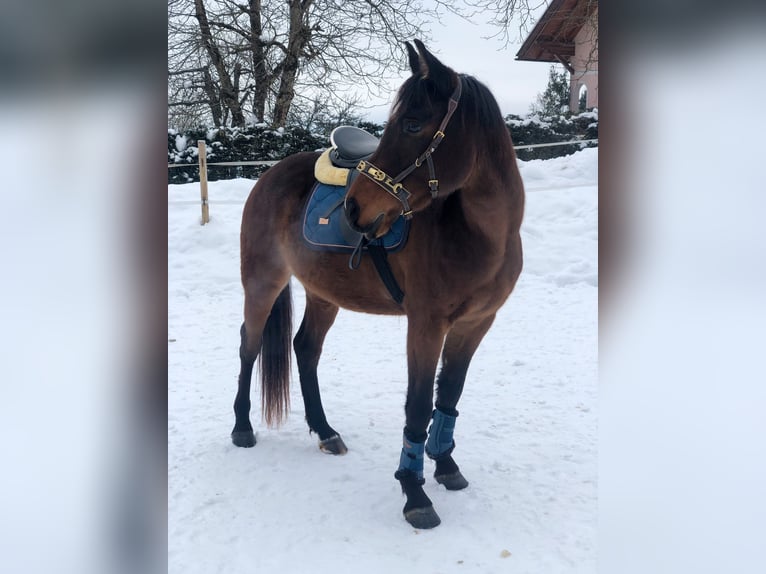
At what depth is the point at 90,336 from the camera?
0.58 m

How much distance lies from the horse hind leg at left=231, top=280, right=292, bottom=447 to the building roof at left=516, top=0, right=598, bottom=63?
1.50 meters

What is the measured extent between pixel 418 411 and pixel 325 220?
87 centimetres

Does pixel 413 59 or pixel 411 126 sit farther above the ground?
pixel 413 59

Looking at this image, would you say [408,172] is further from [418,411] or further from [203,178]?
[203,178]

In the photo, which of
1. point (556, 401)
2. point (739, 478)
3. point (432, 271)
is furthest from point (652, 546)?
point (556, 401)

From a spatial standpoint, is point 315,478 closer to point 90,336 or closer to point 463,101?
point 463,101

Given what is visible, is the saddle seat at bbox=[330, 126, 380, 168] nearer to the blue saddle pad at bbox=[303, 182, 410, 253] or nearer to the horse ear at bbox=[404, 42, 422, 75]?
the blue saddle pad at bbox=[303, 182, 410, 253]

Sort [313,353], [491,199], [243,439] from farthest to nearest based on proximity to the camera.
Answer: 1. [313,353]
2. [243,439]
3. [491,199]

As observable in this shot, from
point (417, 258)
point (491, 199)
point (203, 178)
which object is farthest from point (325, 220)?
point (203, 178)

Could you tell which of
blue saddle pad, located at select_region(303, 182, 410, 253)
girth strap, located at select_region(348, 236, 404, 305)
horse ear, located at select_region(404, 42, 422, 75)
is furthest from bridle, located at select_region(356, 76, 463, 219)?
blue saddle pad, located at select_region(303, 182, 410, 253)

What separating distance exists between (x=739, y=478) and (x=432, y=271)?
1465 millimetres

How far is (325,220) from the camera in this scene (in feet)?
7.82

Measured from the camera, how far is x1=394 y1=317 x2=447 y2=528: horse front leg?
207 cm

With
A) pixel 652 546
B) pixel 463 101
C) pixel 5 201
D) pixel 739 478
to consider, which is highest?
pixel 463 101
